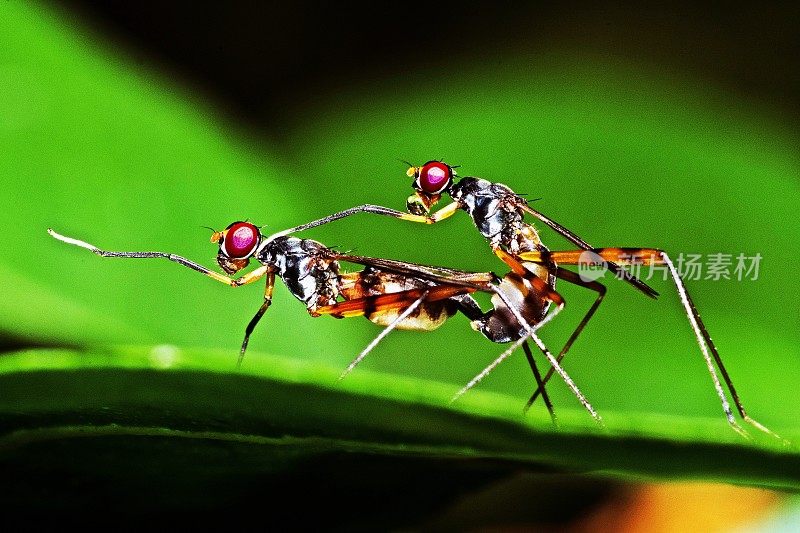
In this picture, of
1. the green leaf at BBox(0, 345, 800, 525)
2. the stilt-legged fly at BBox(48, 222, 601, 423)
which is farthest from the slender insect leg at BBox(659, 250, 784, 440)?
the green leaf at BBox(0, 345, 800, 525)

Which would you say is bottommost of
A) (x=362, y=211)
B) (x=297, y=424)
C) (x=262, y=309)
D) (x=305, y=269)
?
(x=297, y=424)

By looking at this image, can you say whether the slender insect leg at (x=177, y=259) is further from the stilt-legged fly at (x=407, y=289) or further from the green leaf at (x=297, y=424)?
the green leaf at (x=297, y=424)

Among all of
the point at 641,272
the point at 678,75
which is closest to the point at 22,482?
the point at 641,272

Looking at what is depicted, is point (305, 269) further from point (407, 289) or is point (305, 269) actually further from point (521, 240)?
point (521, 240)

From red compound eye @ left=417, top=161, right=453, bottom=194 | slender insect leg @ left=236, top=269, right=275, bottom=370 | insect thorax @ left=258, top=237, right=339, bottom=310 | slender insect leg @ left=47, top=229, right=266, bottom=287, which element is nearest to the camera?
slender insect leg @ left=236, top=269, right=275, bottom=370

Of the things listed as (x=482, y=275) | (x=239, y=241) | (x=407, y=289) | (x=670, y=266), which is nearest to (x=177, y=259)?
(x=239, y=241)

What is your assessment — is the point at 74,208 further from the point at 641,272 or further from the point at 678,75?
the point at 678,75

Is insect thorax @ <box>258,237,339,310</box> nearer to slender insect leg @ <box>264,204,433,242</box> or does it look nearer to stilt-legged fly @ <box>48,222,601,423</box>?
stilt-legged fly @ <box>48,222,601,423</box>
